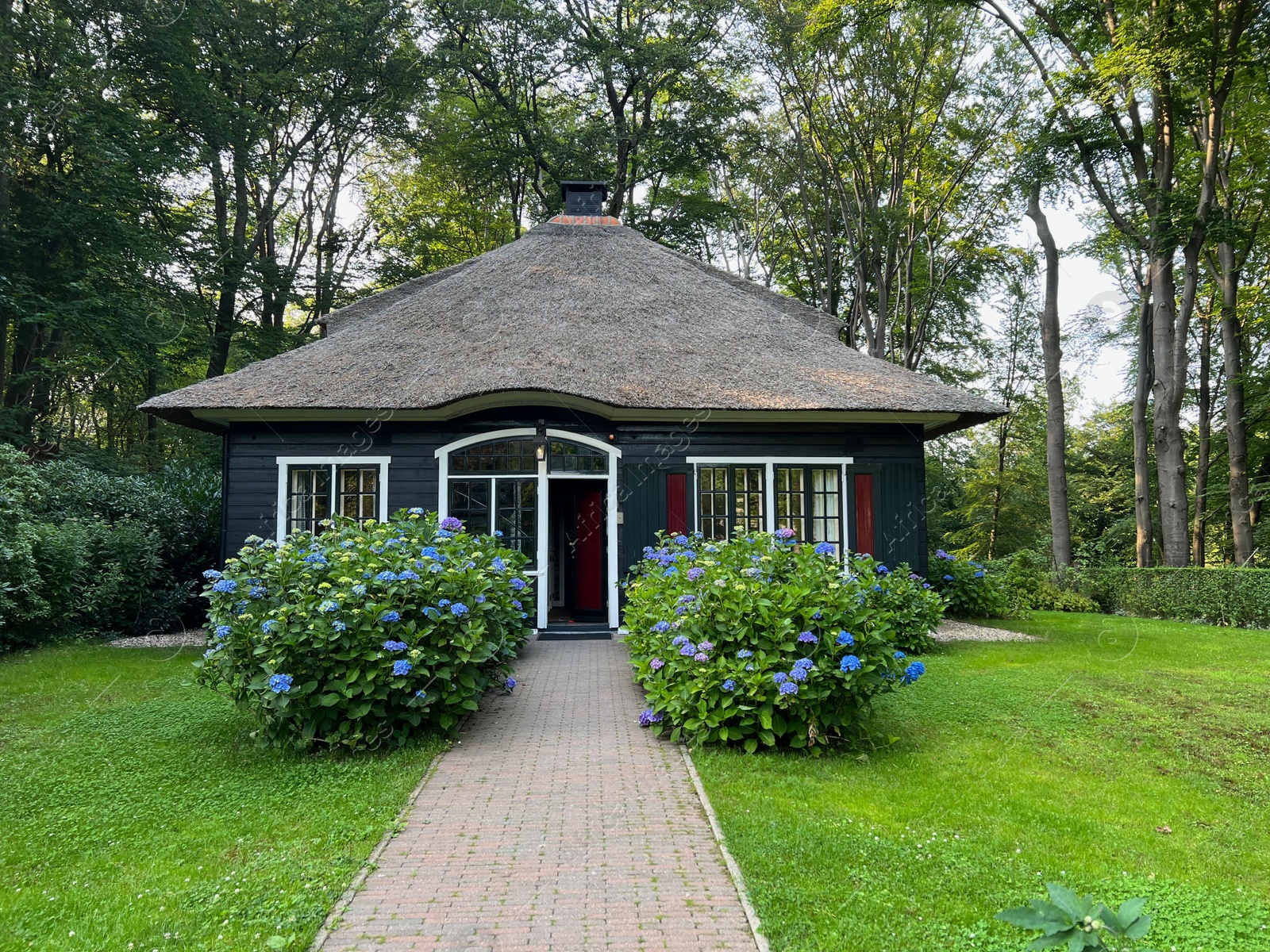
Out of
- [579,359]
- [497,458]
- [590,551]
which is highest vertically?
[579,359]

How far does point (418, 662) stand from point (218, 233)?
17.9 meters

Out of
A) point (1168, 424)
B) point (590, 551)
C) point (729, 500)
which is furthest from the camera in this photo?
point (1168, 424)

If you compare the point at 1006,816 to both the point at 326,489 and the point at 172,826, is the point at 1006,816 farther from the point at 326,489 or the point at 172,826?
the point at 326,489

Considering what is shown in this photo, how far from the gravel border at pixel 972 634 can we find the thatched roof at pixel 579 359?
9.73 feet

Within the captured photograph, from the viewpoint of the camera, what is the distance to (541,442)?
1014 cm

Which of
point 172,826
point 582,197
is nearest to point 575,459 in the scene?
point 172,826

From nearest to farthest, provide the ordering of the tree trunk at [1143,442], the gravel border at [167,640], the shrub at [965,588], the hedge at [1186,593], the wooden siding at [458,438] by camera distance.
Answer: the gravel border at [167,640], the wooden siding at [458,438], the shrub at [965,588], the hedge at [1186,593], the tree trunk at [1143,442]

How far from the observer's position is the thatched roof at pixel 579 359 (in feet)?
32.6

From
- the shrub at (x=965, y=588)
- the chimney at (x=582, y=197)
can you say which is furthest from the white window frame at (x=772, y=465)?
the chimney at (x=582, y=197)

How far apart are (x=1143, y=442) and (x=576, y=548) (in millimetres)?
12240

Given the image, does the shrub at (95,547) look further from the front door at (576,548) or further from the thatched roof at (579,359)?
the front door at (576,548)

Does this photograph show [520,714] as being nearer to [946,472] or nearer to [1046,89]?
[1046,89]

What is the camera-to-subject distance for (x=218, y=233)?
18.7 m

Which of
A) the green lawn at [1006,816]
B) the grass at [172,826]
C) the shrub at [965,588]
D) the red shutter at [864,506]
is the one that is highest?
the red shutter at [864,506]
